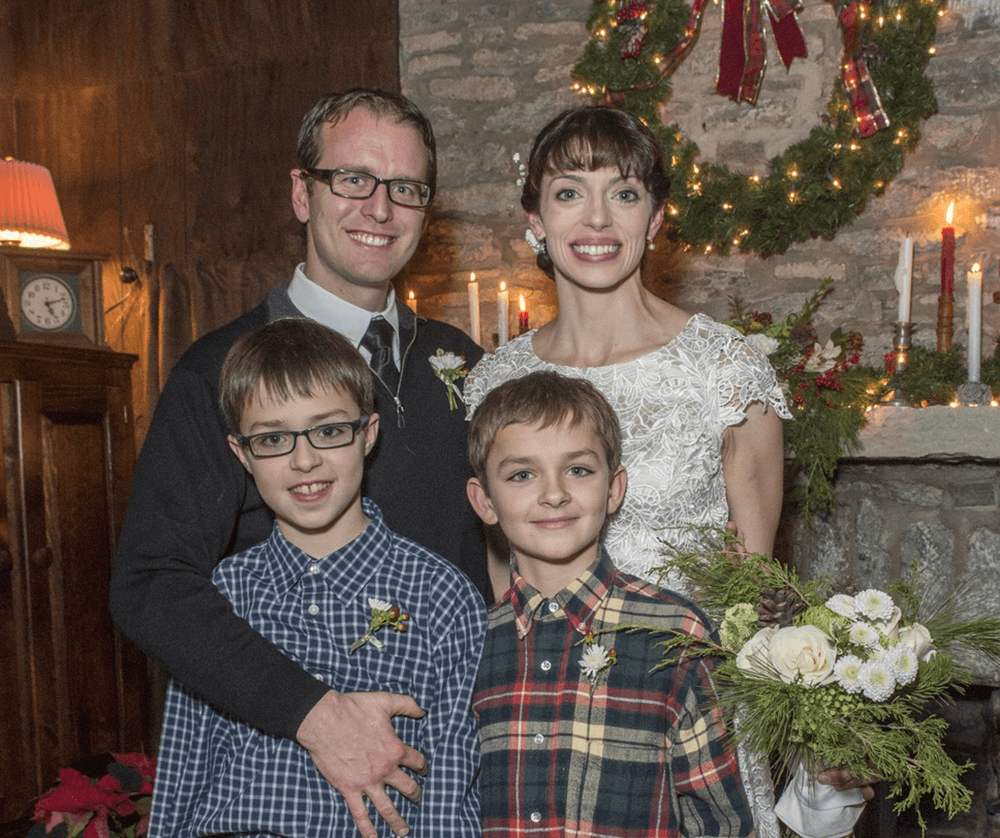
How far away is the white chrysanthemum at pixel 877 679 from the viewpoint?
46.6 inches

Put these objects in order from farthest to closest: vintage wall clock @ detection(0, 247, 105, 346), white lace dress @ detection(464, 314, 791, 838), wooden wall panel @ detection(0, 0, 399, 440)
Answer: wooden wall panel @ detection(0, 0, 399, 440), vintage wall clock @ detection(0, 247, 105, 346), white lace dress @ detection(464, 314, 791, 838)

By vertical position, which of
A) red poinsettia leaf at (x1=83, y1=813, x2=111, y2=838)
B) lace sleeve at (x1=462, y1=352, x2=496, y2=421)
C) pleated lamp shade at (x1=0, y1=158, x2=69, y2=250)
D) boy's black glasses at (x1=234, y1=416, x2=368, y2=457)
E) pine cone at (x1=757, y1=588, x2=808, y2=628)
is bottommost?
red poinsettia leaf at (x1=83, y1=813, x2=111, y2=838)

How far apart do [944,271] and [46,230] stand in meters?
3.24

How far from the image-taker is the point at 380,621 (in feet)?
4.83

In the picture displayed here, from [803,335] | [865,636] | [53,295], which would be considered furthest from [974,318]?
[53,295]

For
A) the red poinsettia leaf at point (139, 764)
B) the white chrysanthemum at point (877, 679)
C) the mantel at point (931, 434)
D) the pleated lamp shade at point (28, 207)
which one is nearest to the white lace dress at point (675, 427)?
the white chrysanthemum at point (877, 679)

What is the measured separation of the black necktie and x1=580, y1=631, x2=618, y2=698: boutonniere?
2.26 feet

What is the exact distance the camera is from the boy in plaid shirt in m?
1.34

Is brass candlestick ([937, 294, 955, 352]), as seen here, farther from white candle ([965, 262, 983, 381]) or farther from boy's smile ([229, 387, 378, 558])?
boy's smile ([229, 387, 378, 558])

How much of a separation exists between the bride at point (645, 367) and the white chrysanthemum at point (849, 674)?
1.48 feet

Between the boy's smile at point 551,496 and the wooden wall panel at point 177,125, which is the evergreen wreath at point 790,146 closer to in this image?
the wooden wall panel at point 177,125

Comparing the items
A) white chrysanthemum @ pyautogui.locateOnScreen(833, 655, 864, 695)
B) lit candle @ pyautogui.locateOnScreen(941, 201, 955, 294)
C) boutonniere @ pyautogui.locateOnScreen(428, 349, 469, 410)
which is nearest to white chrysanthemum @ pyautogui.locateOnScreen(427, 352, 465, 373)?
boutonniere @ pyautogui.locateOnScreen(428, 349, 469, 410)

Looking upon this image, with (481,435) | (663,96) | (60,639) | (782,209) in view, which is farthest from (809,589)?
(60,639)

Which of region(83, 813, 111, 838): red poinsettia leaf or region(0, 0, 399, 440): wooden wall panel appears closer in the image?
region(83, 813, 111, 838): red poinsettia leaf
